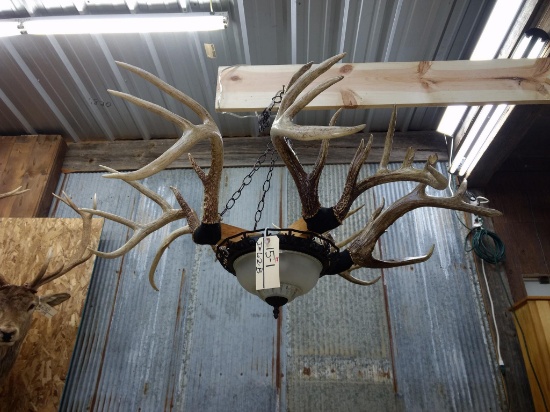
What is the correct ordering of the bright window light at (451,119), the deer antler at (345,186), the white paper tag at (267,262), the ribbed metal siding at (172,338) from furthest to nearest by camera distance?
the bright window light at (451,119), the ribbed metal siding at (172,338), the deer antler at (345,186), the white paper tag at (267,262)

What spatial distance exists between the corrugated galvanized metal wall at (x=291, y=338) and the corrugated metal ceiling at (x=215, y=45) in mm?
1274

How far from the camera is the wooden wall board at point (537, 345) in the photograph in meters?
2.89

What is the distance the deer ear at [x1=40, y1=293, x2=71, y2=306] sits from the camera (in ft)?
10.4

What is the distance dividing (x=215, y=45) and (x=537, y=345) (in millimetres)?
3191

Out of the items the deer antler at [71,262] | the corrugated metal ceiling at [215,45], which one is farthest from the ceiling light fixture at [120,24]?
the deer antler at [71,262]

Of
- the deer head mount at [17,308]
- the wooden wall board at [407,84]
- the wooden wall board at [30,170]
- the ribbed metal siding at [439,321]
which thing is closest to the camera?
the wooden wall board at [407,84]

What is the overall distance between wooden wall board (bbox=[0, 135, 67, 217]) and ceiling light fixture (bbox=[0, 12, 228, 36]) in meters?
1.36

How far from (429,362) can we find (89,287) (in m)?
2.76

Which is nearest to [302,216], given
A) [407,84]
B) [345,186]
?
[345,186]

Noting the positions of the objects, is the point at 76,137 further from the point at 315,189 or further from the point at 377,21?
the point at 315,189

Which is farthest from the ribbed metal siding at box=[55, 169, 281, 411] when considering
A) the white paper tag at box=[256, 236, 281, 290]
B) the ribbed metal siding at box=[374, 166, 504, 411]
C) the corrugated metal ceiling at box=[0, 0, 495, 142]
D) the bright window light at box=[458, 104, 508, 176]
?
the white paper tag at box=[256, 236, 281, 290]

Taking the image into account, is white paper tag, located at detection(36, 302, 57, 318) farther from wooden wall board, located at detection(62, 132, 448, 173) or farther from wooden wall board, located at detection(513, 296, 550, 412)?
wooden wall board, located at detection(513, 296, 550, 412)

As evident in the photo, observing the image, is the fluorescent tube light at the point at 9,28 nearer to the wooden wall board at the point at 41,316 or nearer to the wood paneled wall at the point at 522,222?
the wooden wall board at the point at 41,316

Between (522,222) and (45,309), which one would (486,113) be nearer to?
(522,222)
